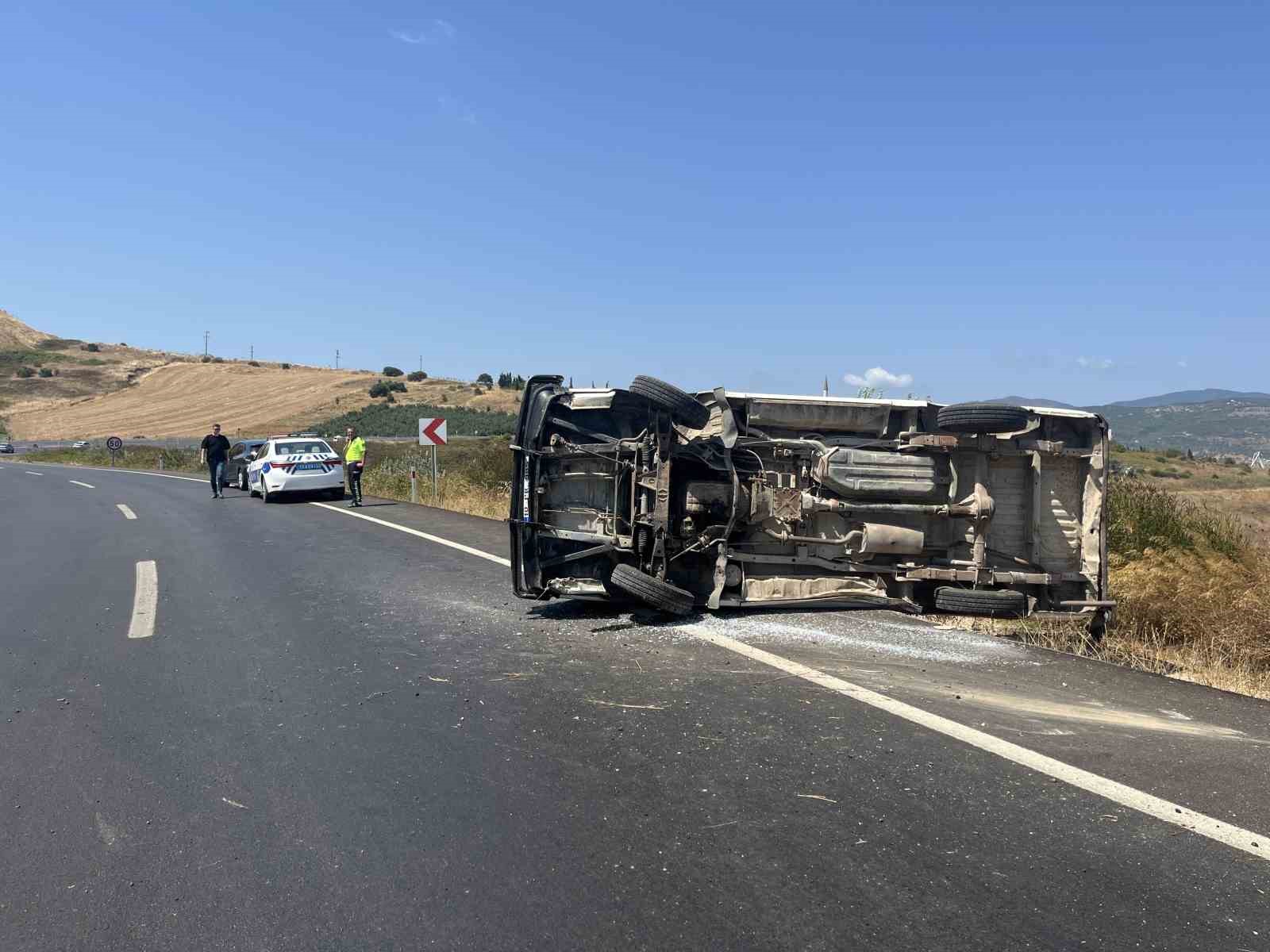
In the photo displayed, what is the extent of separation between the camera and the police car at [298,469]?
20.8 m

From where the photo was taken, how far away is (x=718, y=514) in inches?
305

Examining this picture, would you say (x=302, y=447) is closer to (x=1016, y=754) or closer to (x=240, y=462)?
(x=240, y=462)

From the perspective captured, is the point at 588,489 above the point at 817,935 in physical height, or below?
above

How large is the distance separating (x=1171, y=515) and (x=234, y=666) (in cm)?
1064

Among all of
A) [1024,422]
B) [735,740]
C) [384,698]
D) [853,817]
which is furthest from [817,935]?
[1024,422]

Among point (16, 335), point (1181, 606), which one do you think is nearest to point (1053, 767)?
point (1181, 606)

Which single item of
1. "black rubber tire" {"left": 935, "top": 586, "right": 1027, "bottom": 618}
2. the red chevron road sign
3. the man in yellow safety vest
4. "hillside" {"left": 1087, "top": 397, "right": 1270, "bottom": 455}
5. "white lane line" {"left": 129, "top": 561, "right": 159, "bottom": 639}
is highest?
A: "hillside" {"left": 1087, "top": 397, "right": 1270, "bottom": 455}

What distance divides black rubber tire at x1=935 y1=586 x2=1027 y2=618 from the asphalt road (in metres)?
0.25

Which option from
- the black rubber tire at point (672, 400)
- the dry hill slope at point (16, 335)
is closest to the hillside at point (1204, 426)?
the black rubber tire at point (672, 400)

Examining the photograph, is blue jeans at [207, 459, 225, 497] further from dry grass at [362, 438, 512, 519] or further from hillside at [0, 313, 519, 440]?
hillside at [0, 313, 519, 440]

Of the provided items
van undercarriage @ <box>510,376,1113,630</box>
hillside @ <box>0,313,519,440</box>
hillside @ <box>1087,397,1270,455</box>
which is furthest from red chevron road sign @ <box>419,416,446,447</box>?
hillside @ <box>1087,397,1270,455</box>

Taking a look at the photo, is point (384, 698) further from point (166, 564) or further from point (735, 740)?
point (166, 564)

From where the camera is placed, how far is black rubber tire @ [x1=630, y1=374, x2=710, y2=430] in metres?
7.55

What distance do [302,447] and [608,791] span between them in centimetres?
1915
